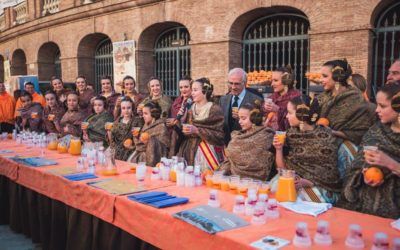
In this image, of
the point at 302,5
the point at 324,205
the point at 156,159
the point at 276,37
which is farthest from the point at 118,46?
the point at 324,205

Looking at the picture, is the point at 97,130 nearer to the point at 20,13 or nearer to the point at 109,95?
the point at 109,95

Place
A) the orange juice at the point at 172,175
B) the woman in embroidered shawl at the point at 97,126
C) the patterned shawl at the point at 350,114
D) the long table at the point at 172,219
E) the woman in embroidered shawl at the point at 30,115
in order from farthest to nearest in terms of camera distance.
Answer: the woman in embroidered shawl at the point at 30,115
the woman in embroidered shawl at the point at 97,126
the patterned shawl at the point at 350,114
the orange juice at the point at 172,175
the long table at the point at 172,219

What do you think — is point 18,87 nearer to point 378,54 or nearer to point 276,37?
point 276,37

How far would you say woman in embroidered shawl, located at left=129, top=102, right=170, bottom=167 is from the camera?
14.8ft

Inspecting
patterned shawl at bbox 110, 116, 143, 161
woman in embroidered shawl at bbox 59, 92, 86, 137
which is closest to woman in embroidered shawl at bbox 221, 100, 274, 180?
patterned shawl at bbox 110, 116, 143, 161

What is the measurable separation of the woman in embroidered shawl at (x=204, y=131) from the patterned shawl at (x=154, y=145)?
9.1 inches

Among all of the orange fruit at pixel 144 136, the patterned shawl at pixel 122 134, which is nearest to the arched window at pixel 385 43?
the patterned shawl at pixel 122 134

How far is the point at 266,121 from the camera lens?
3807 millimetres

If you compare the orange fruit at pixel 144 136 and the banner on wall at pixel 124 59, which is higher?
the banner on wall at pixel 124 59

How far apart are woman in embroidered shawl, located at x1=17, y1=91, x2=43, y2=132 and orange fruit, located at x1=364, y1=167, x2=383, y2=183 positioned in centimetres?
590

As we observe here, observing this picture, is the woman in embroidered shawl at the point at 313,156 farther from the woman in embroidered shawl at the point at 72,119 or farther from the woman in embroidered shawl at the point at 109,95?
the woman in embroidered shawl at the point at 109,95

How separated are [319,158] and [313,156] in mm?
47

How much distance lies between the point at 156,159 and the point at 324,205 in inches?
92.1

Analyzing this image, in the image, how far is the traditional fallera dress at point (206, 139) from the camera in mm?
4280
